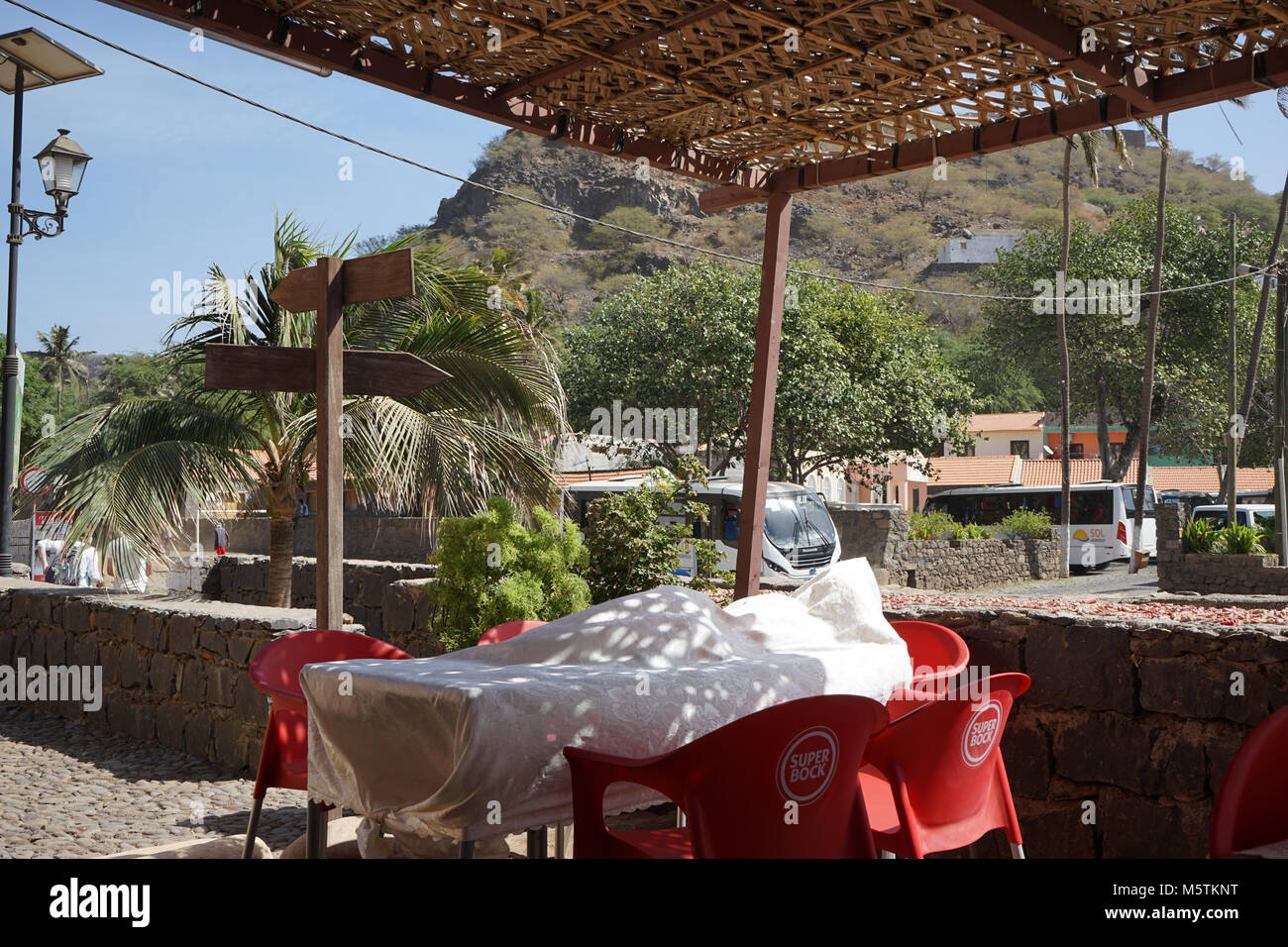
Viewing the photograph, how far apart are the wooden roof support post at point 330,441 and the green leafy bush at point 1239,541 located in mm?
19290

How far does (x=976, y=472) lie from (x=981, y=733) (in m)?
47.0

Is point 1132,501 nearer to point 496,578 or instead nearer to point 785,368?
point 785,368

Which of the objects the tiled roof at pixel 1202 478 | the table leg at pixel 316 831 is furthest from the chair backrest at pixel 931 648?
the tiled roof at pixel 1202 478

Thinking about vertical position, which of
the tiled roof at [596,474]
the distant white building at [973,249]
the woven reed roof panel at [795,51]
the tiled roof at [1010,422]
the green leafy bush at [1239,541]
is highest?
the distant white building at [973,249]

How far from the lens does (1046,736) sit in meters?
4.16

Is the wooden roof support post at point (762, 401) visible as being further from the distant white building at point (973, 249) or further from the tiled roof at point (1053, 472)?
the distant white building at point (973, 249)

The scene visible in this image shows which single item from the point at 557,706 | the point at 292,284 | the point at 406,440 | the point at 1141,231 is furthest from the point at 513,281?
the point at 557,706

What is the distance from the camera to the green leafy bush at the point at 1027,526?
2719 cm

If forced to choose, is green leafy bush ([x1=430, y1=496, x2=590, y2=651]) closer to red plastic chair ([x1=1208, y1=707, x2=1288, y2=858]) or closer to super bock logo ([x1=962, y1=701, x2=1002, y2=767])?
super bock logo ([x1=962, y1=701, x2=1002, y2=767])

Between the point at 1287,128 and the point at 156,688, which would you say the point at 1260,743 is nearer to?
the point at 1287,128

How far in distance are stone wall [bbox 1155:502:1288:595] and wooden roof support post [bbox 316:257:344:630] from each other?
57.0 ft

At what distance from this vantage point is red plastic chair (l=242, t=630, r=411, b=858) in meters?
3.66

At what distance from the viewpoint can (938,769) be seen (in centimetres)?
302

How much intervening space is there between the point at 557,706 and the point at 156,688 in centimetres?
521
